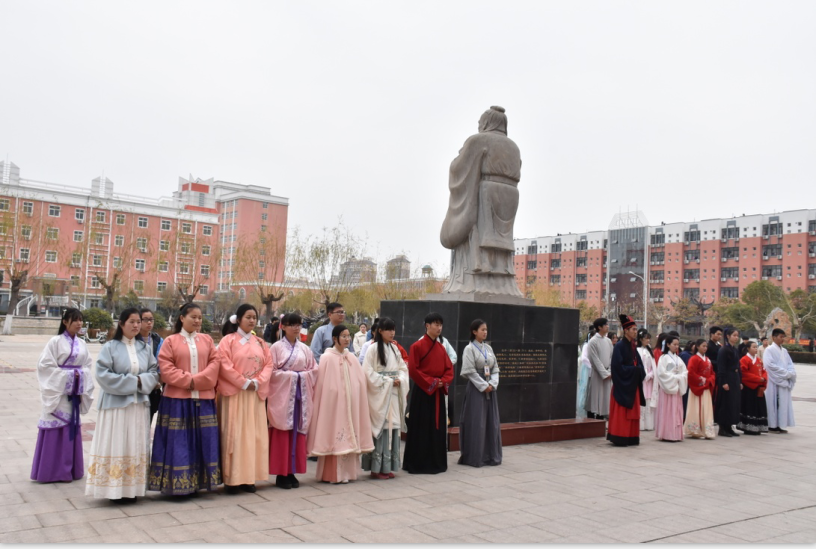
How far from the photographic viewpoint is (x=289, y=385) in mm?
5949

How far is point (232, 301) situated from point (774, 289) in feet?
134

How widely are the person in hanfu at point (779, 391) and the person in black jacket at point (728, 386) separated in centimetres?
82

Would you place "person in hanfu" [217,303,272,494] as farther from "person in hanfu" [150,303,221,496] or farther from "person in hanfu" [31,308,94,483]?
"person in hanfu" [31,308,94,483]

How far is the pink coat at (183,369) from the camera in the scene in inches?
207

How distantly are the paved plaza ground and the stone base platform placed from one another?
1.28 ft

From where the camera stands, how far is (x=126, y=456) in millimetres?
5117

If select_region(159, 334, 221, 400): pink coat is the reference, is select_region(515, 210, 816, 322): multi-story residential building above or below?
above

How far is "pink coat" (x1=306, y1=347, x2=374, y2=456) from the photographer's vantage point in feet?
19.9

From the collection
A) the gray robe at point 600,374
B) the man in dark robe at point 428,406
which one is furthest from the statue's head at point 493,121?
the man in dark robe at point 428,406

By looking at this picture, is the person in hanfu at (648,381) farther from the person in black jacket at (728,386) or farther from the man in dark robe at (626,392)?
the man in dark robe at (626,392)

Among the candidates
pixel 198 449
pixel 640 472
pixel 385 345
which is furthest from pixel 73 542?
pixel 640 472

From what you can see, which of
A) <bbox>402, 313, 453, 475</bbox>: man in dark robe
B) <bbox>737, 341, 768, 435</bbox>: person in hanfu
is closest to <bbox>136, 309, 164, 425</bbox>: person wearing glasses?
<bbox>402, 313, 453, 475</bbox>: man in dark robe

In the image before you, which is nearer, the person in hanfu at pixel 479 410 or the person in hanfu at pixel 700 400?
the person in hanfu at pixel 479 410

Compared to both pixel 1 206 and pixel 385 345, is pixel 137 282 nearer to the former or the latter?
pixel 1 206
